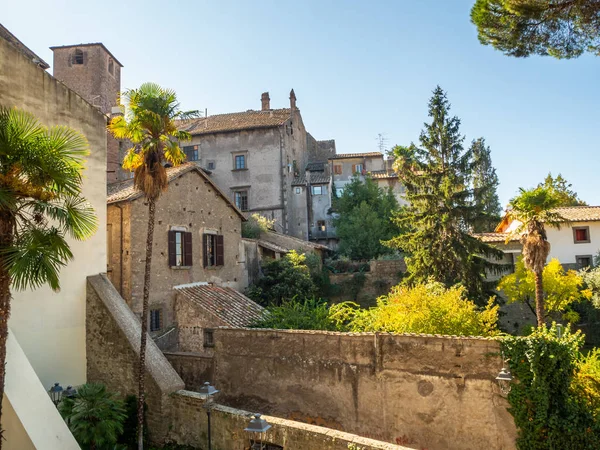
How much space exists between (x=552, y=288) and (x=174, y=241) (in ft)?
61.8

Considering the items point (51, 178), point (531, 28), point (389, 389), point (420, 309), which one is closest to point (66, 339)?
point (51, 178)

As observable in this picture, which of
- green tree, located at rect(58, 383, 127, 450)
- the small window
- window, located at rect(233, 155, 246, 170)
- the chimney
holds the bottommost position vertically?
green tree, located at rect(58, 383, 127, 450)

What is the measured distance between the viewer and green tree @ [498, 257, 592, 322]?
23219 millimetres

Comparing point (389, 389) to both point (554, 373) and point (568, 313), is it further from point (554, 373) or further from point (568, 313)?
point (568, 313)

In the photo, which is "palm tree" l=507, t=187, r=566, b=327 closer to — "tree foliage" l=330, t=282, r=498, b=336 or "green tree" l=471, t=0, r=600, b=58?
"tree foliage" l=330, t=282, r=498, b=336

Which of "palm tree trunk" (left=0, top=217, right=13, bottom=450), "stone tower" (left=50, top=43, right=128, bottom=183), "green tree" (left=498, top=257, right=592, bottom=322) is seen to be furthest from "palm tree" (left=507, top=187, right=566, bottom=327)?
"stone tower" (left=50, top=43, right=128, bottom=183)

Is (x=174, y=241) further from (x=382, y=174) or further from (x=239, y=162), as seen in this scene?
(x=382, y=174)

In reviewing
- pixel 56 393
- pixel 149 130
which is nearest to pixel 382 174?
pixel 149 130

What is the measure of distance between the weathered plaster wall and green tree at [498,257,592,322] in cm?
2029

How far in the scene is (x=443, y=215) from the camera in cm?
2333

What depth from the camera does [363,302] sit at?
27953mm

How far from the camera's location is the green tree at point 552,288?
23.2 m

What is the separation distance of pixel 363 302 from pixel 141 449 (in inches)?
730

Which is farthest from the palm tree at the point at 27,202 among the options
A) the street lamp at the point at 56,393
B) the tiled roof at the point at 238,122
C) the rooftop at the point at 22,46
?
the tiled roof at the point at 238,122
